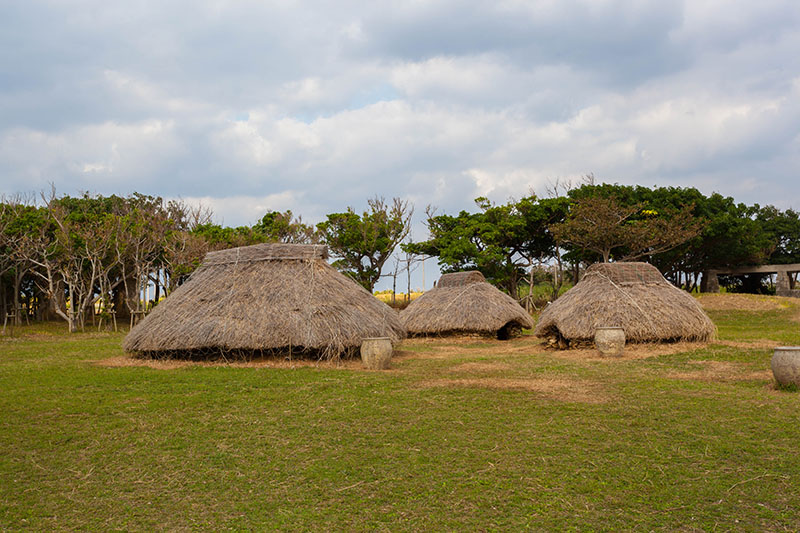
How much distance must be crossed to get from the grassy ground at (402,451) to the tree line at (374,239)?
19268mm

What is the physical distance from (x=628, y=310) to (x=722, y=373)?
165 inches

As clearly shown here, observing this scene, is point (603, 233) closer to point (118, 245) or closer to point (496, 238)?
point (496, 238)

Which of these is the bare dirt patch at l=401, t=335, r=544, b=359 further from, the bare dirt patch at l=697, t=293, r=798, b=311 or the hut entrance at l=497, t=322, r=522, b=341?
the bare dirt patch at l=697, t=293, r=798, b=311

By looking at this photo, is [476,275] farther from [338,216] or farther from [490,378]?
[338,216]

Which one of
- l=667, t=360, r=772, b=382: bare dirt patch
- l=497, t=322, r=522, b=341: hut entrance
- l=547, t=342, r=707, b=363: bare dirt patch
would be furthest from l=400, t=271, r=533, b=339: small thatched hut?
l=667, t=360, r=772, b=382: bare dirt patch

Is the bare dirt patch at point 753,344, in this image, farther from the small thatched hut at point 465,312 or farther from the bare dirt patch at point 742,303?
the bare dirt patch at point 742,303

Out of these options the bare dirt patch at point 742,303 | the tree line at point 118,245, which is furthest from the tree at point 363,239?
the bare dirt patch at point 742,303

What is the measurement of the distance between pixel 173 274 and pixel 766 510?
29.1 metres

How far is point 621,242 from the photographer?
101ft

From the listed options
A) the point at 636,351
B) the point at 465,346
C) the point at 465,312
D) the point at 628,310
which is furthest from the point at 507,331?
the point at 636,351

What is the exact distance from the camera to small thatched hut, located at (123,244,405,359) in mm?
12141

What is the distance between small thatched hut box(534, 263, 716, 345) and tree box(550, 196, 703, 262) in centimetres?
1435

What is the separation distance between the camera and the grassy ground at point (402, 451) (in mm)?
4281

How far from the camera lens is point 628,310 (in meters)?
14.4
